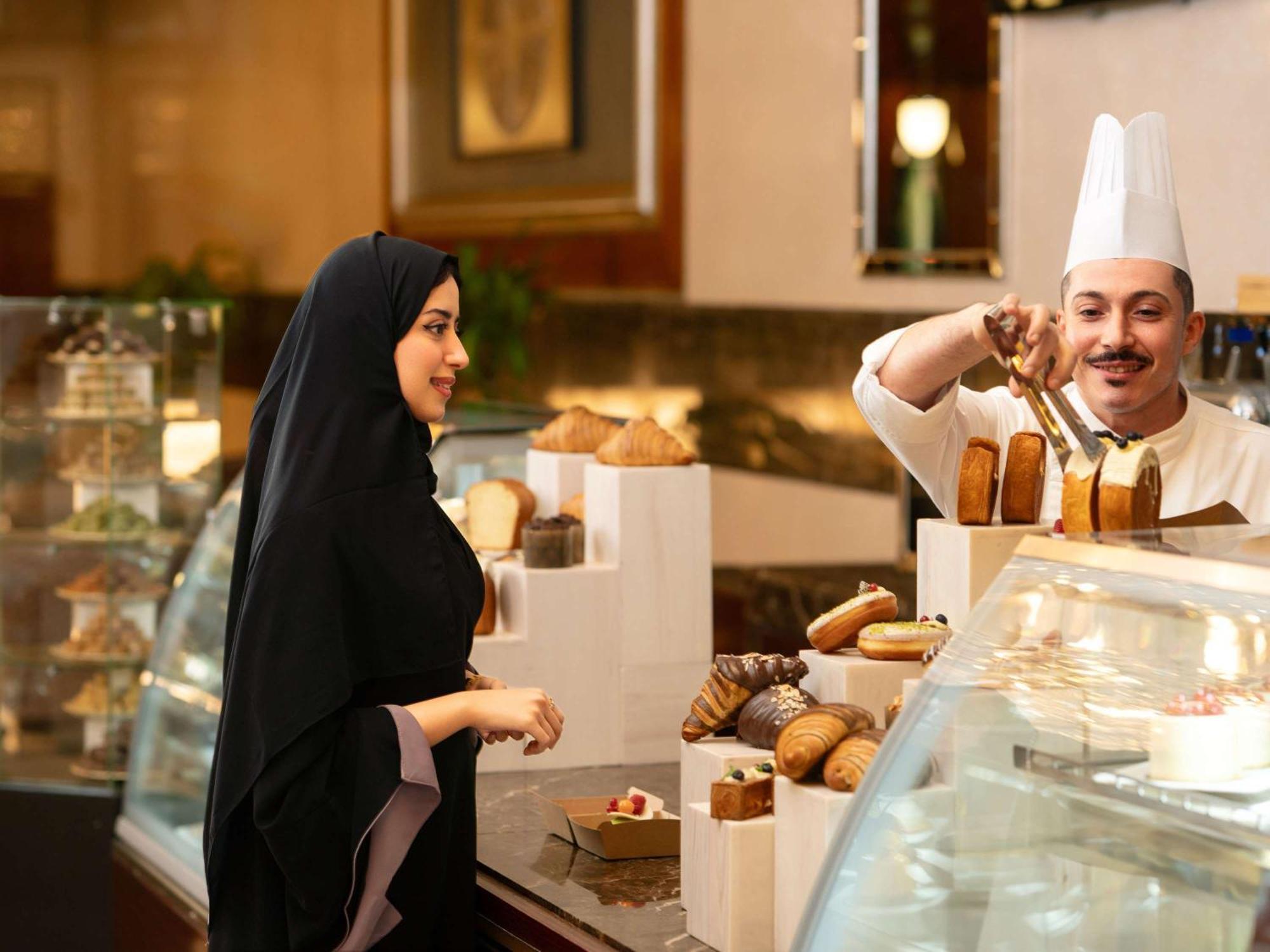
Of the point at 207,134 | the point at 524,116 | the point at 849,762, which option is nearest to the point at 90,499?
the point at 849,762

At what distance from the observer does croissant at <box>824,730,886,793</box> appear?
1.57 m

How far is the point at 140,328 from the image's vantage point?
13.8 ft

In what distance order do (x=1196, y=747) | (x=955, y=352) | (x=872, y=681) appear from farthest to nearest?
(x=955, y=352), (x=872, y=681), (x=1196, y=747)

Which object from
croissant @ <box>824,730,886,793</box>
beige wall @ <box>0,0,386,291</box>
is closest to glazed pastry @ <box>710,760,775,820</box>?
croissant @ <box>824,730,886,793</box>

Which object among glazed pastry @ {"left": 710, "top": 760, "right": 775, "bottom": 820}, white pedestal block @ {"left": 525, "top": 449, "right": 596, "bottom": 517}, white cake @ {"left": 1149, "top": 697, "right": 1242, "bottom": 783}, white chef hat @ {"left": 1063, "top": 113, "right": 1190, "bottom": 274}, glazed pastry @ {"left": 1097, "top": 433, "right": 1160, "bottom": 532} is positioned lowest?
glazed pastry @ {"left": 710, "top": 760, "right": 775, "bottom": 820}

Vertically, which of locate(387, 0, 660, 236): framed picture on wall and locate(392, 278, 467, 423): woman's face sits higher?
locate(387, 0, 660, 236): framed picture on wall

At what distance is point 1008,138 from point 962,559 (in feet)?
11.1

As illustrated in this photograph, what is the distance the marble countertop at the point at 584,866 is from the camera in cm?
185

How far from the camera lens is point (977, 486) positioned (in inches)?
70.2

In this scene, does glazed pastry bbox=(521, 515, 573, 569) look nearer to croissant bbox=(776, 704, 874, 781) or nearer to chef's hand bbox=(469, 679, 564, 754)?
chef's hand bbox=(469, 679, 564, 754)

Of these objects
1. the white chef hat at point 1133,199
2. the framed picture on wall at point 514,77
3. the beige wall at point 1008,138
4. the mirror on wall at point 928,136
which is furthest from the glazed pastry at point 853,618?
the framed picture on wall at point 514,77

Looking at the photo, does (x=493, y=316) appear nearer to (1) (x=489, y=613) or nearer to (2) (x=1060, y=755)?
(1) (x=489, y=613)

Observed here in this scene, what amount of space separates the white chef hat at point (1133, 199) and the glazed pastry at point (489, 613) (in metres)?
1.16

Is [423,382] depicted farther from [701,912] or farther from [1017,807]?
[1017,807]
